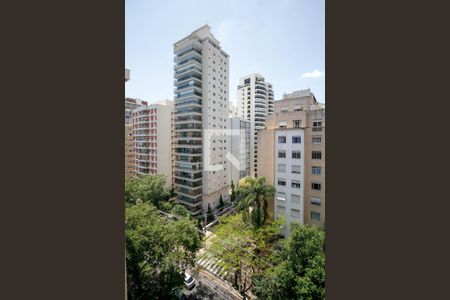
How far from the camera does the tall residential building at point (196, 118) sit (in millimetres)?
14430

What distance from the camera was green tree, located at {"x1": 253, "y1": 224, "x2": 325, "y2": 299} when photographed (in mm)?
3857

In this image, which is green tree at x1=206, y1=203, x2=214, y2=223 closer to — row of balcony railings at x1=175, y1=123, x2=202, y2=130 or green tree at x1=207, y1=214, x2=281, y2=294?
row of balcony railings at x1=175, y1=123, x2=202, y2=130

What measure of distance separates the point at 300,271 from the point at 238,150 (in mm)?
15546

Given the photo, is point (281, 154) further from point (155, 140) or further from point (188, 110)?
point (155, 140)

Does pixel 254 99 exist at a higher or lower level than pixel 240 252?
higher

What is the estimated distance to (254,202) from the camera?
8531 mm

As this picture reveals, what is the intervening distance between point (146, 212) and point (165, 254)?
1.24 meters

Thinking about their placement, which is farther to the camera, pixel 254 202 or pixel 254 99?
pixel 254 99

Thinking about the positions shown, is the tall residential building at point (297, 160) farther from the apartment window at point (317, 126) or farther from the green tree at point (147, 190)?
the green tree at point (147, 190)

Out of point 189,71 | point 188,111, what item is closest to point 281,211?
point 188,111

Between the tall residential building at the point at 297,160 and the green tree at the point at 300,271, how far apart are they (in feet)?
15.9

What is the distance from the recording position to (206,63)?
1478cm

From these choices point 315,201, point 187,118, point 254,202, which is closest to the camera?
point 254,202

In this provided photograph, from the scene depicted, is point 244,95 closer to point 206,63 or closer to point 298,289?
point 206,63
